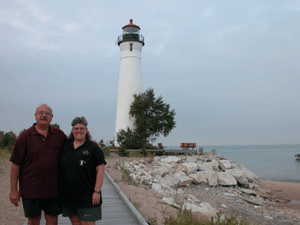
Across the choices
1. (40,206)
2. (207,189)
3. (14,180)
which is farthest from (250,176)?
(14,180)

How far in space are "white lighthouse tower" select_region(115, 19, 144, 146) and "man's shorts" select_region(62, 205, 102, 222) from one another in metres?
19.0

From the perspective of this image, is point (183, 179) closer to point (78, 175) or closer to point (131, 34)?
point (78, 175)

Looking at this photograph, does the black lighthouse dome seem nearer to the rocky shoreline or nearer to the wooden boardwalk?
the rocky shoreline

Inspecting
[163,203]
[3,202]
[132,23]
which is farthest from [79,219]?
[132,23]

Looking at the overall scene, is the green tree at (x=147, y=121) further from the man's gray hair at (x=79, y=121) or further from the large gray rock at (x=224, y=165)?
the man's gray hair at (x=79, y=121)

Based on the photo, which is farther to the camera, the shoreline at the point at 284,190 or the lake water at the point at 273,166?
the lake water at the point at 273,166

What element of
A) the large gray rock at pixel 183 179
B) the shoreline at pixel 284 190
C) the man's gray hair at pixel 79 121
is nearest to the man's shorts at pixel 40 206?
the man's gray hair at pixel 79 121

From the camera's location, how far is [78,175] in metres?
3.02

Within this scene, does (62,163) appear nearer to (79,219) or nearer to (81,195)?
(81,195)

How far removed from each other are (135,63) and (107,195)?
695 inches

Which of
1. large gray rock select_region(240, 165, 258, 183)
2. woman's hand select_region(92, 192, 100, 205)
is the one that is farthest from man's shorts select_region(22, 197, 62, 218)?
large gray rock select_region(240, 165, 258, 183)

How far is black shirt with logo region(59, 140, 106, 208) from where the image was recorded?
303 centimetres

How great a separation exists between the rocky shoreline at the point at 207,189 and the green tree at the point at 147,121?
309 cm

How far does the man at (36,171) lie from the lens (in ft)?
10.0
